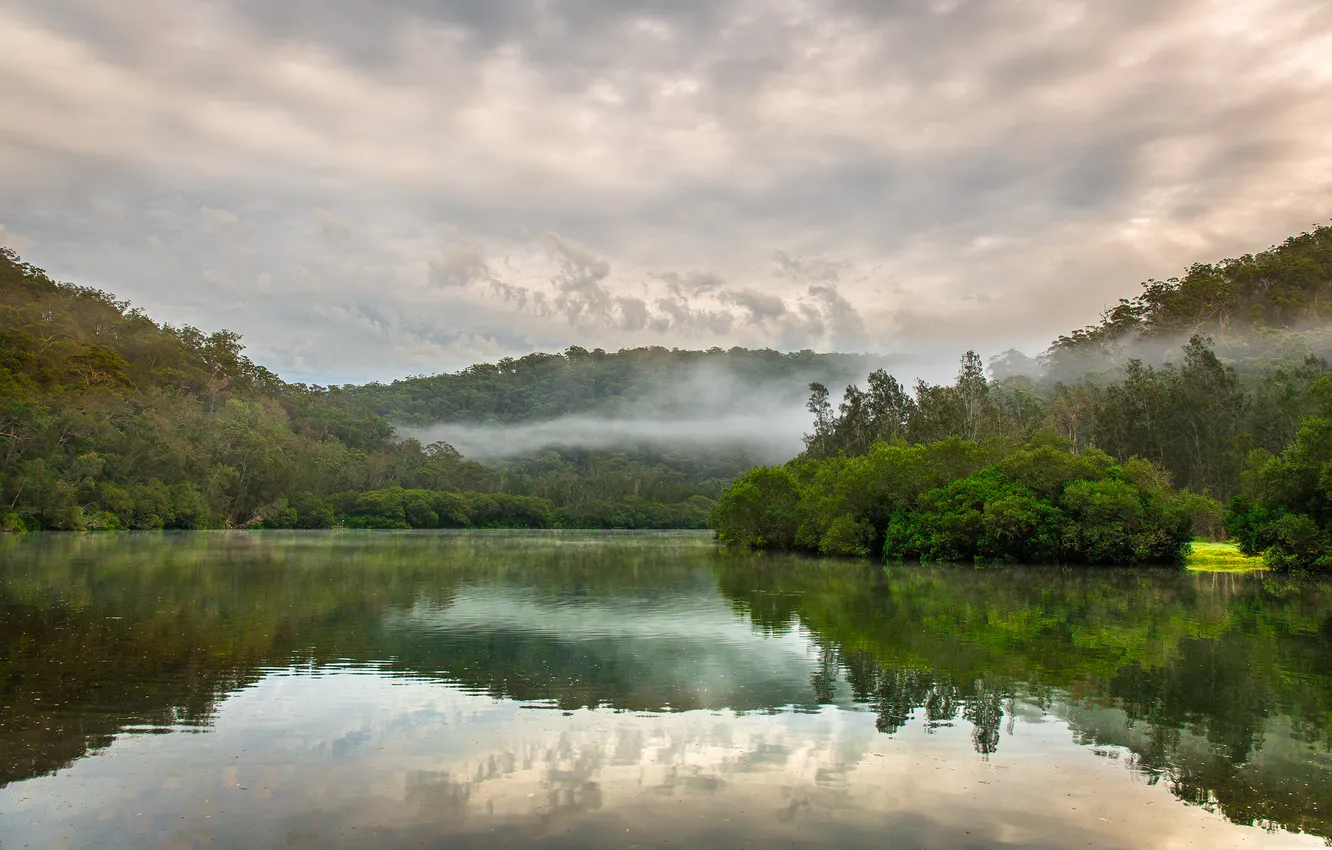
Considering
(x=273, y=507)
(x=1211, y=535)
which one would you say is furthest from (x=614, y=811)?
(x=273, y=507)

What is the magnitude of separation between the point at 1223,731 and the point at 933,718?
14.4 feet

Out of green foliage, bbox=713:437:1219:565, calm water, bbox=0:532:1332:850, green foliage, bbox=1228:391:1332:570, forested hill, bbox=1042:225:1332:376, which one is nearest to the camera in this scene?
calm water, bbox=0:532:1332:850

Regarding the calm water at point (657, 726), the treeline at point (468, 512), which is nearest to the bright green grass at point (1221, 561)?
the calm water at point (657, 726)

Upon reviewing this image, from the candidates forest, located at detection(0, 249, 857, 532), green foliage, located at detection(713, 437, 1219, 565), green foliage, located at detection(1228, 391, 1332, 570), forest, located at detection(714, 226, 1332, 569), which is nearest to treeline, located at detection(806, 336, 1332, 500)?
forest, located at detection(714, 226, 1332, 569)

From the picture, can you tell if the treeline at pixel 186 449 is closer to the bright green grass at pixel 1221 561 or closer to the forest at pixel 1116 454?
the forest at pixel 1116 454

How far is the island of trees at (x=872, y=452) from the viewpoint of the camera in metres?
54.8

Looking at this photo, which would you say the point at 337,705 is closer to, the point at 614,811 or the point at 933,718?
the point at 614,811

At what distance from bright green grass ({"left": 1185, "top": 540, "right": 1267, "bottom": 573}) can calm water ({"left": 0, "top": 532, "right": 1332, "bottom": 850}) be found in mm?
23846

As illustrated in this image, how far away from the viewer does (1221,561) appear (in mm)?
55719

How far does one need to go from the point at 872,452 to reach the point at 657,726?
5569 centimetres

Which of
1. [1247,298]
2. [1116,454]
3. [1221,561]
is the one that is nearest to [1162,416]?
[1116,454]

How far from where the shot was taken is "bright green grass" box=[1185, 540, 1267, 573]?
51.5 m

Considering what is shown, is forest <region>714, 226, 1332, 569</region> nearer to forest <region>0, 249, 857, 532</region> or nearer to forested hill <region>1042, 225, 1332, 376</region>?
→ forested hill <region>1042, 225, 1332, 376</region>

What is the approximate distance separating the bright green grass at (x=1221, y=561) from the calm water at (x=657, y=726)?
939 inches
